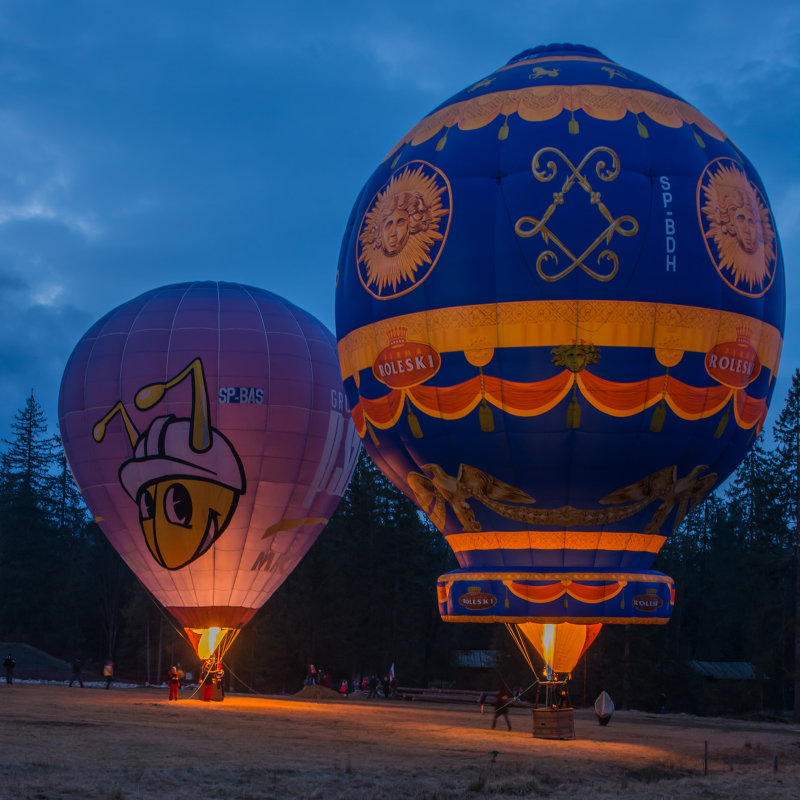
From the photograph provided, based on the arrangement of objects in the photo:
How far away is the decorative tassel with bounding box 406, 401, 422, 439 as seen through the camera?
22164 millimetres

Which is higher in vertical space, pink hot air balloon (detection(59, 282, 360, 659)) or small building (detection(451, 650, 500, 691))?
pink hot air balloon (detection(59, 282, 360, 659))

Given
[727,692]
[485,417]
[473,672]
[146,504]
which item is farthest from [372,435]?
[473,672]

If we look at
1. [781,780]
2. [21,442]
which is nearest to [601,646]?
[781,780]

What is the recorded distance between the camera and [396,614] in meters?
63.1

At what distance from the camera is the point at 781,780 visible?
59.0ft

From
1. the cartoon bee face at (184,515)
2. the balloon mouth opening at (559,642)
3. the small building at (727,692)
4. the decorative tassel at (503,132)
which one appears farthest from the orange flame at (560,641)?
the small building at (727,692)

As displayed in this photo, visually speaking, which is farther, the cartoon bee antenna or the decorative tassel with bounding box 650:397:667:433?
the cartoon bee antenna

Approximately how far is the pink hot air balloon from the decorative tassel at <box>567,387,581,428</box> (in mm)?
13818

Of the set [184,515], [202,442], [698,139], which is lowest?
[184,515]

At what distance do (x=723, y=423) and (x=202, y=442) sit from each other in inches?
602

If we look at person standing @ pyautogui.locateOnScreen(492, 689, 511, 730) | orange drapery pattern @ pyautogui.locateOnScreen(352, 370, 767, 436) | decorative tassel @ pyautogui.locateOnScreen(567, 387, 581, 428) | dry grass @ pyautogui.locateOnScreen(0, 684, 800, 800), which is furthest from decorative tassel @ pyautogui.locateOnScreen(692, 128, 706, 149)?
person standing @ pyautogui.locateOnScreen(492, 689, 511, 730)

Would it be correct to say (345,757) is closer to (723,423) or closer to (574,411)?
(574,411)

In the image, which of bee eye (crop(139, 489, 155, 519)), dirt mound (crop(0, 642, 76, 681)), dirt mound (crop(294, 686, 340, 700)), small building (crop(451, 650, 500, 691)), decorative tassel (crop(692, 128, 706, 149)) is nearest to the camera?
decorative tassel (crop(692, 128, 706, 149))

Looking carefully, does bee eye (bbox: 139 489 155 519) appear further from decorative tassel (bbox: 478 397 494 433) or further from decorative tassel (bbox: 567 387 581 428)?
decorative tassel (bbox: 567 387 581 428)
